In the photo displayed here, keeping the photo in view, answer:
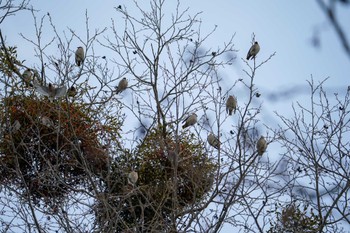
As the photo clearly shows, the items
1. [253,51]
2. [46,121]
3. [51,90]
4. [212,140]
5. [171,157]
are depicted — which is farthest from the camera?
[46,121]

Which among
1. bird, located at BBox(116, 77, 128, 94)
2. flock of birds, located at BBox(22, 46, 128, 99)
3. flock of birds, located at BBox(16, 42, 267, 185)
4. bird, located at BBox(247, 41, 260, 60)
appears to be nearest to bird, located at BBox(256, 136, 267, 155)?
flock of birds, located at BBox(16, 42, 267, 185)

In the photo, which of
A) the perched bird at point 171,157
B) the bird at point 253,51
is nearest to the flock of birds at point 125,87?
the bird at point 253,51

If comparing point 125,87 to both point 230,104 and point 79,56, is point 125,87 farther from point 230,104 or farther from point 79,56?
point 230,104

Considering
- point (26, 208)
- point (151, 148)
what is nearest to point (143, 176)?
point (151, 148)

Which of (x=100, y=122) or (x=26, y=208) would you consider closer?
(x=26, y=208)

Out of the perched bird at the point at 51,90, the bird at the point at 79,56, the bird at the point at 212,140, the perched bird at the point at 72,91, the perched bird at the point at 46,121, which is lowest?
the bird at the point at 212,140

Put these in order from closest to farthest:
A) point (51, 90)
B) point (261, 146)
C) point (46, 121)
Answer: point (261, 146), point (51, 90), point (46, 121)

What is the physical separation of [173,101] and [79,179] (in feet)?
3.72

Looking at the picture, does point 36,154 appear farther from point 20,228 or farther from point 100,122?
point 20,228

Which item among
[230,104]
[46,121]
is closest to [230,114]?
[230,104]

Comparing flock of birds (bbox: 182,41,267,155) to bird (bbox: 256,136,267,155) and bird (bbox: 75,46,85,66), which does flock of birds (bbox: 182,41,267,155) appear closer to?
bird (bbox: 256,136,267,155)

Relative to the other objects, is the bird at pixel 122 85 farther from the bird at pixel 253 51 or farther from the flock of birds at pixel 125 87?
the bird at pixel 253 51

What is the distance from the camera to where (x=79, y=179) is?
229 inches

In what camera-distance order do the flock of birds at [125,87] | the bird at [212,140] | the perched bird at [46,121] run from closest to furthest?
the flock of birds at [125,87], the bird at [212,140], the perched bird at [46,121]
